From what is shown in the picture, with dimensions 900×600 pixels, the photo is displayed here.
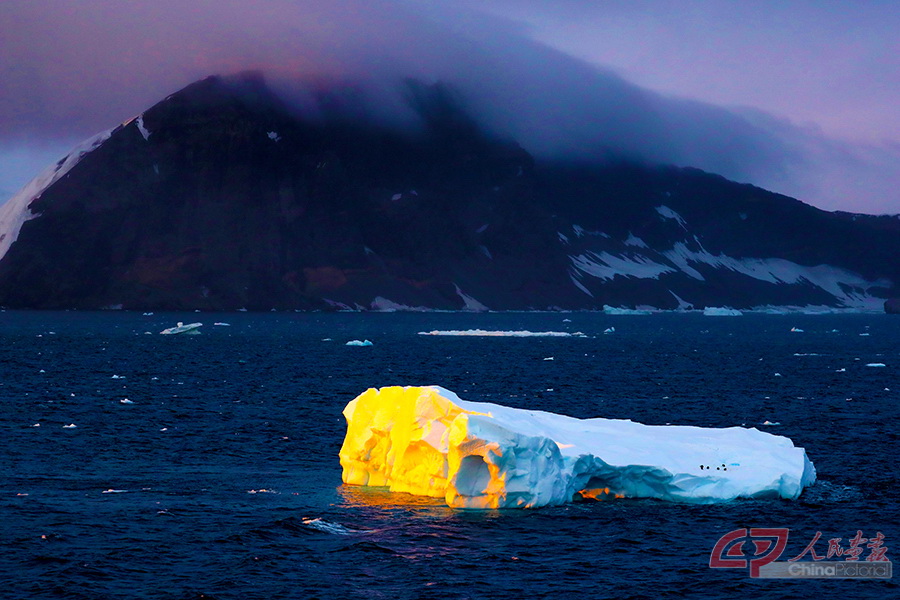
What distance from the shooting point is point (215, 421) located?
4797cm

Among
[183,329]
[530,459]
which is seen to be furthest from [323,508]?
[183,329]

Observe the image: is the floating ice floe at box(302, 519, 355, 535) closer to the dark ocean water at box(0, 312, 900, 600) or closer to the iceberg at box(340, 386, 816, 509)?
the dark ocean water at box(0, 312, 900, 600)

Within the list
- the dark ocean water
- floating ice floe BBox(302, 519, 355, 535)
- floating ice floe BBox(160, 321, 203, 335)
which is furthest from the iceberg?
floating ice floe BBox(160, 321, 203, 335)

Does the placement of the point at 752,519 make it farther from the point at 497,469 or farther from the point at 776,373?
the point at 776,373

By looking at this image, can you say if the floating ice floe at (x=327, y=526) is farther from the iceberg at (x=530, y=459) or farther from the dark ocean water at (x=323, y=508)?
the iceberg at (x=530, y=459)

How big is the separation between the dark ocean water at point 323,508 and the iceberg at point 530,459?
637mm

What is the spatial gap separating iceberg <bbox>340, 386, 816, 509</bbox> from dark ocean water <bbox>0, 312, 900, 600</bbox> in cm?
64

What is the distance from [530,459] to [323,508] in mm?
6231

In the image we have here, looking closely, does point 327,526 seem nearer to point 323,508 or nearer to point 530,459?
point 323,508

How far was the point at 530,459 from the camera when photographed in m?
28.0

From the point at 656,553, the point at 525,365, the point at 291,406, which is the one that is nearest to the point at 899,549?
the point at 656,553

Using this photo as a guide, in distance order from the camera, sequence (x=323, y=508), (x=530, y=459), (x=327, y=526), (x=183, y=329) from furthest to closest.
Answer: (x=183, y=329) < (x=323, y=508) < (x=530, y=459) < (x=327, y=526)

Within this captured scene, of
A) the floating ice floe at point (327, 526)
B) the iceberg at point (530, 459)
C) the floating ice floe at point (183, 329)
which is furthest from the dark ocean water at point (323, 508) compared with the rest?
the floating ice floe at point (183, 329)

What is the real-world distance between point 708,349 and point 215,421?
81.0m
